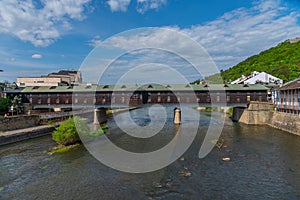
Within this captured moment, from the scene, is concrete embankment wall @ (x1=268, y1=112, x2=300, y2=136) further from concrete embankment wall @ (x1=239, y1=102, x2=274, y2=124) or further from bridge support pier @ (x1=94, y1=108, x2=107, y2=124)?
bridge support pier @ (x1=94, y1=108, x2=107, y2=124)

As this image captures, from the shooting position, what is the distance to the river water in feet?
42.6

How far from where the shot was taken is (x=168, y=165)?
17.6m

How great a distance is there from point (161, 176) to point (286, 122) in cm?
2198

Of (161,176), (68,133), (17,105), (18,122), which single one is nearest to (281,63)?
(68,133)

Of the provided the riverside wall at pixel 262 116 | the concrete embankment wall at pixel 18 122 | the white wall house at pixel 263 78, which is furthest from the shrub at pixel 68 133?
the white wall house at pixel 263 78

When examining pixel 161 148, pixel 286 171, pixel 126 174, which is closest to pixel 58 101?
pixel 161 148

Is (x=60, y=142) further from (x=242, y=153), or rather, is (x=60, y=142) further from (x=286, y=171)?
(x=286, y=171)

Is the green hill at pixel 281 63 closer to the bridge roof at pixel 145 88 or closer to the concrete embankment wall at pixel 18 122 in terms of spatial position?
the bridge roof at pixel 145 88

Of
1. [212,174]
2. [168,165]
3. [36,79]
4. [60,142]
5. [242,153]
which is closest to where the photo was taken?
[212,174]

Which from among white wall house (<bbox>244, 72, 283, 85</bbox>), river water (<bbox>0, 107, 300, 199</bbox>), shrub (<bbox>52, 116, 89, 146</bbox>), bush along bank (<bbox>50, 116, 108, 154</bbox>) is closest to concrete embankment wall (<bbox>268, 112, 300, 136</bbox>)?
river water (<bbox>0, 107, 300, 199</bbox>)

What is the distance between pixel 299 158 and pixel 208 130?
1411 cm

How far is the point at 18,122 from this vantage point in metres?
27.3

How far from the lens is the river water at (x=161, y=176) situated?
13.0m

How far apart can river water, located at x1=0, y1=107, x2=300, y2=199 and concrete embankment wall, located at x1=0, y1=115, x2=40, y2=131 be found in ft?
11.4
